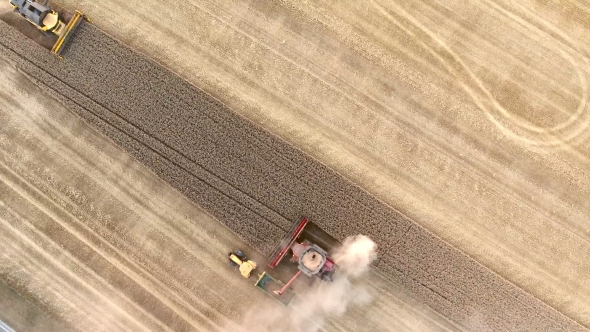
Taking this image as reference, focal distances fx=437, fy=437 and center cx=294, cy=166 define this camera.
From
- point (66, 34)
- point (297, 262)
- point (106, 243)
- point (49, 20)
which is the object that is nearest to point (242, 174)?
point (297, 262)

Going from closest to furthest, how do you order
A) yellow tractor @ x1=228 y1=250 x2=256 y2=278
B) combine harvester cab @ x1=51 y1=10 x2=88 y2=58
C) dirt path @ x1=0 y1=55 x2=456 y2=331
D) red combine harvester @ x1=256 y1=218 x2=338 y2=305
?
1. red combine harvester @ x1=256 y1=218 x2=338 y2=305
2. yellow tractor @ x1=228 y1=250 x2=256 y2=278
3. dirt path @ x1=0 y1=55 x2=456 y2=331
4. combine harvester cab @ x1=51 y1=10 x2=88 y2=58

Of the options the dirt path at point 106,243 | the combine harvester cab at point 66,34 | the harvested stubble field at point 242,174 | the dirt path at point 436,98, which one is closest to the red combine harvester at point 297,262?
the harvested stubble field at point 242,174

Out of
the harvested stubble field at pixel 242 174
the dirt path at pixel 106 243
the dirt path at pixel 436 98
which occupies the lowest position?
the dirt path at pixel 106 243

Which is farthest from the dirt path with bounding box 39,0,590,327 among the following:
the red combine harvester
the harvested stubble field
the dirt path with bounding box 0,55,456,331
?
the dirt path with bounding box 0,55,456,331

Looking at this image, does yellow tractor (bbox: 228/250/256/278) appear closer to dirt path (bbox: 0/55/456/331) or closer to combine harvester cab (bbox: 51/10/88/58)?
dirt path (bbox: 0/55/456/331)

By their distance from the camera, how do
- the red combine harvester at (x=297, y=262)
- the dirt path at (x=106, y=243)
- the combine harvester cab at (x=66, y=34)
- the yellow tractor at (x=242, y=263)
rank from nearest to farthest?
the red combine harvester at (x=297, y=262) → the yellow tractor at (x=242, y=263) → the dirt path at (x=106, y=243) → the combine harvester cab at (x=66, y=34)

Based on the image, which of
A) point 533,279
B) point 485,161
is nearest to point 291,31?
point 485,161

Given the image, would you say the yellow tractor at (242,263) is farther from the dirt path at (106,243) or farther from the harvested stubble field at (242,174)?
the harvested stubble field at (242,174)
